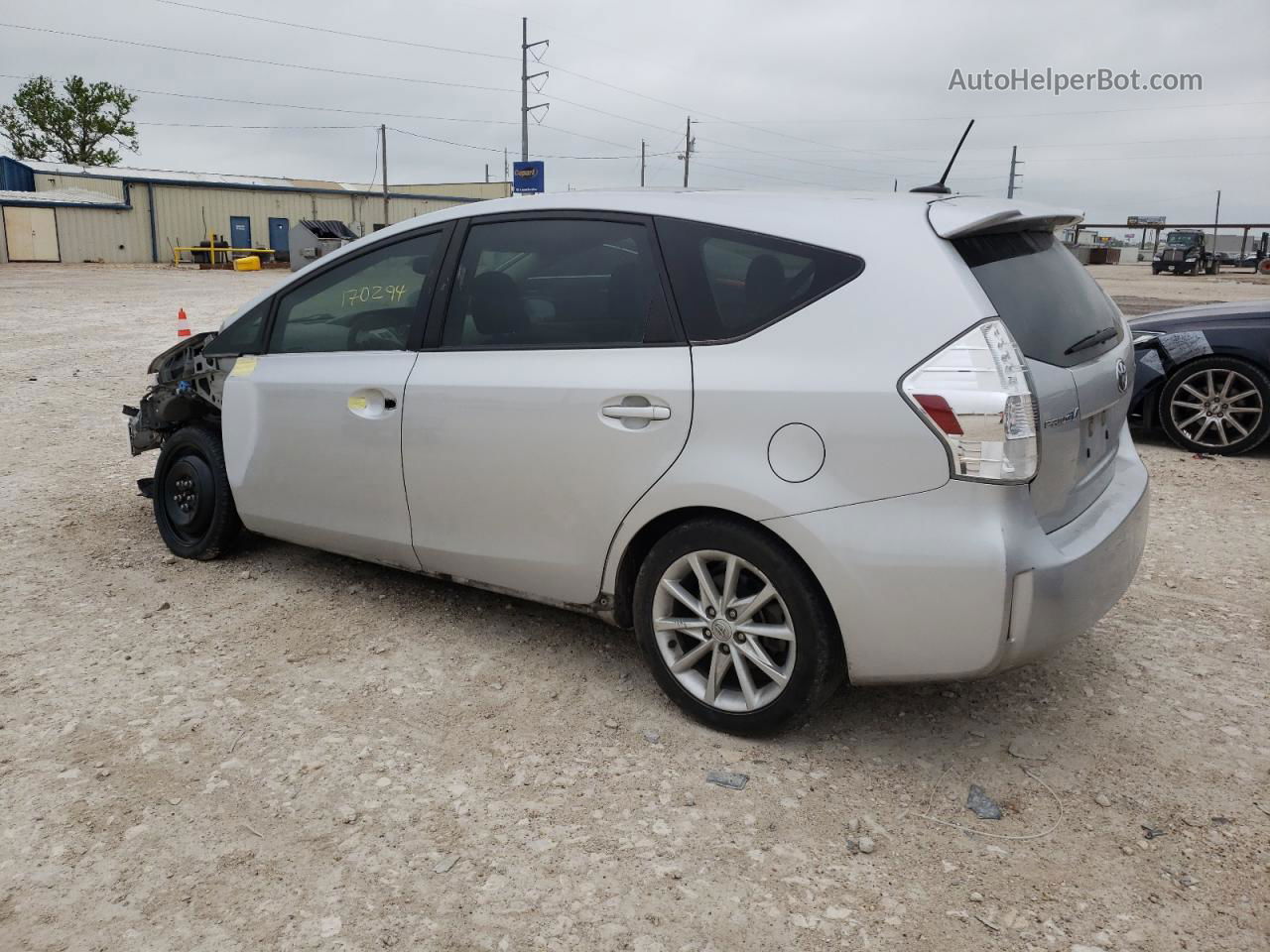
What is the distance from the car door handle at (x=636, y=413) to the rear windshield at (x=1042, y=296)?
0.96 m

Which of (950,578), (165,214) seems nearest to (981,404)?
(950,578)

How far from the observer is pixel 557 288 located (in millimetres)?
3471

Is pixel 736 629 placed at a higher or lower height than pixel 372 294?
lower

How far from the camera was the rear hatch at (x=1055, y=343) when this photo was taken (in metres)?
2.78

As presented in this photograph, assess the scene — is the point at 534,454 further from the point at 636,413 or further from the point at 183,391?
the point at 183,391

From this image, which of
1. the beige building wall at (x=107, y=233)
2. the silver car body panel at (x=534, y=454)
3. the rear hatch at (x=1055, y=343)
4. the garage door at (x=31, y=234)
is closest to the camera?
the rear hatch at (x=1055, y=343)

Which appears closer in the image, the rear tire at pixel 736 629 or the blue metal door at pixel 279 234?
the rear tire at pixel 736 629

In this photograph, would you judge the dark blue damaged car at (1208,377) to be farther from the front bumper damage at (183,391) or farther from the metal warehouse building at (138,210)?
the metal warehouse building at (138,210)

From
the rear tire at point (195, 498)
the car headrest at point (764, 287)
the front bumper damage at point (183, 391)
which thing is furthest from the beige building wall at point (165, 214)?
the car headrest at point (764, 287)

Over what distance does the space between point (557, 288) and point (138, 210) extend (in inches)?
1885

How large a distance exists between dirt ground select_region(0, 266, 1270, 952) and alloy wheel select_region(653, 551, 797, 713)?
182mm

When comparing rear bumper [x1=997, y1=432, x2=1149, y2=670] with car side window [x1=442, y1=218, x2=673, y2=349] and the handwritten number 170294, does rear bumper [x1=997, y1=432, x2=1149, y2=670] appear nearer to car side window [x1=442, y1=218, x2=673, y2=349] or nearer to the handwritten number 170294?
car side window [x1=442, y1=218, x2=673, y2=349]

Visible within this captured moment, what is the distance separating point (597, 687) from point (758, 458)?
1137mm

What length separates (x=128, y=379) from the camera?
404 inches
